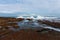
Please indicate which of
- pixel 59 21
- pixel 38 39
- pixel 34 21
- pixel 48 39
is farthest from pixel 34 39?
pixel 34 21

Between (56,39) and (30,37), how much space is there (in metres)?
0.80

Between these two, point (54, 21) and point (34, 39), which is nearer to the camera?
point (34, 39)

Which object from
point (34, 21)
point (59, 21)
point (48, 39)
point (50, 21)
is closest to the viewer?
point (48, 39)

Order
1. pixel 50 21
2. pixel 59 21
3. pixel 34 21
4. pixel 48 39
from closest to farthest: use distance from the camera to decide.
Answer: pixel 48 39, pixel 59 21, pixel 50 21, pixel 34 21

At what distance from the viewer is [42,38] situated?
441cm

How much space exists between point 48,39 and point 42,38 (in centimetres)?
18

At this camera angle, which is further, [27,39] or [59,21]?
[59,21]

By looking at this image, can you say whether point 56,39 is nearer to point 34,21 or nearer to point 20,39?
point 20,39

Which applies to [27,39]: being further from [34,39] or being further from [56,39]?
[56,39]

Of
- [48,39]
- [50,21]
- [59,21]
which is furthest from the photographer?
[50,21]

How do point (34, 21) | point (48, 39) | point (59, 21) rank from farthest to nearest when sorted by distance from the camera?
1. point (34, 21)
2. point (59, 21)
3. point (48, 39)

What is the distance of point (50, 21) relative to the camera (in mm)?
9016

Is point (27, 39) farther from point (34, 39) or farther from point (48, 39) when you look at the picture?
point (48, 39)

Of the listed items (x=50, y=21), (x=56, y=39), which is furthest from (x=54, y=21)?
(x=56, y=39)
